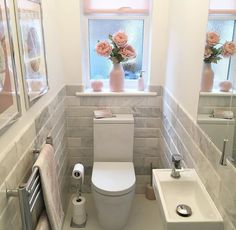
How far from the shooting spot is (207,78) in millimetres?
1413

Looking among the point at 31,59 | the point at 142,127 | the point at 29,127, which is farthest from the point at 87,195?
the point at 31,59

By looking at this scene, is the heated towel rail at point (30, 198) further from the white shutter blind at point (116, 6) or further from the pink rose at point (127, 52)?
the white shutter blind at point (116, 6)

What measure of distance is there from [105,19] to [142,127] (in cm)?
112

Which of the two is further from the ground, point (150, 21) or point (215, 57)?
point (150, 21)

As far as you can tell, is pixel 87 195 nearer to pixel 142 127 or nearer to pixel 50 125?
pixel 142 127

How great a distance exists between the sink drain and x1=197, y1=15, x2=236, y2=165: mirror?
365 mm

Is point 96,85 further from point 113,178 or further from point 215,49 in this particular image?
point 215,49

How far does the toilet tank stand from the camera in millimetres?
2387

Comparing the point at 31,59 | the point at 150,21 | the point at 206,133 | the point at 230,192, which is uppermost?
the point at 150,21

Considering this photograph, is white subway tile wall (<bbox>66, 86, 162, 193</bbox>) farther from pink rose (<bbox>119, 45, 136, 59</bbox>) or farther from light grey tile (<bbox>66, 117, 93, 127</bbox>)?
pink rose (<bbox>119, 45, 136, 59</bbox>)

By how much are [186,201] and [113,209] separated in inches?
31.5

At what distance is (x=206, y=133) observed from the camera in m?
1.39

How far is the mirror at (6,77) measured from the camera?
108cm

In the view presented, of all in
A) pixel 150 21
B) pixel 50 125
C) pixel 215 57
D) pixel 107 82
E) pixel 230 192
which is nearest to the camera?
pixel 230 192
